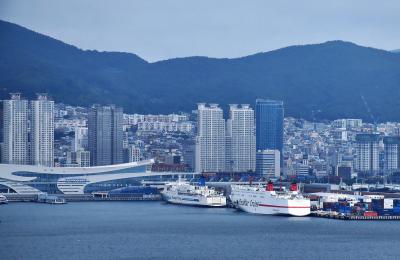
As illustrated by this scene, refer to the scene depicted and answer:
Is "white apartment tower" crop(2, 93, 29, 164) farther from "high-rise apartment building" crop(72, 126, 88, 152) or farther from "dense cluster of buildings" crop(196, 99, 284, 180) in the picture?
"dense cluster of buildings" crop(196, 99, 284, 180)

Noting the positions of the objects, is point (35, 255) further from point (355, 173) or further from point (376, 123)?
point (376, 123)

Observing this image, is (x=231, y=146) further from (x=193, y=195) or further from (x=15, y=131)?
(x=193, y=195)

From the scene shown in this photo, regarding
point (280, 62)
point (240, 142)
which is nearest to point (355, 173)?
point (240, 142)

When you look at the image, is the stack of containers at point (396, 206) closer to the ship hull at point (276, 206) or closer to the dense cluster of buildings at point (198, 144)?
the ship hull at point (276, 206)

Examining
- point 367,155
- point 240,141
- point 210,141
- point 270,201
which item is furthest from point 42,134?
point 270,201

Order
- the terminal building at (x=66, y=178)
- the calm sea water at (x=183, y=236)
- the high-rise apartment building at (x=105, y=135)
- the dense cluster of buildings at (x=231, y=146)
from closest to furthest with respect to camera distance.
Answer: the calm sea water at (x=183, y=236)
the terminal building at (x=66, y=178)
the high-rise apartment building at (x=105, y=135)
the dense cluster of buildings at (x=231, y=146)

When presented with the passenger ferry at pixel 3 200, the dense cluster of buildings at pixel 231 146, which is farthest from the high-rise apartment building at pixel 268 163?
the passenger ferry at pixel 3 200
